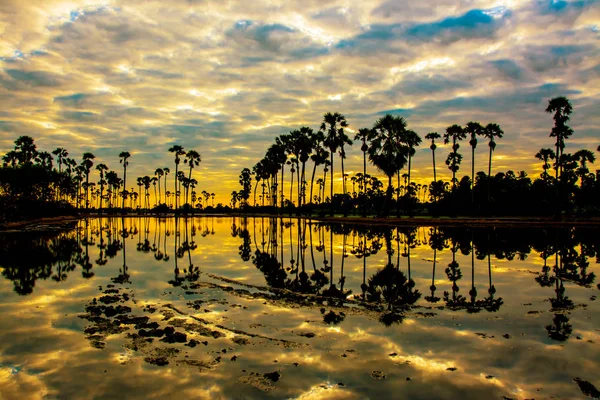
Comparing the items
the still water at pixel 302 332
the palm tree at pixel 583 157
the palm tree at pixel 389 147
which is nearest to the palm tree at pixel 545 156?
the palm tree at pixel 583 157

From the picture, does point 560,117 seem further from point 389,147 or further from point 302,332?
point 302,332

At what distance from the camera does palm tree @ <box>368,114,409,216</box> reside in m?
71.2

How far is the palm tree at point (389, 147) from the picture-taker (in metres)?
71.2

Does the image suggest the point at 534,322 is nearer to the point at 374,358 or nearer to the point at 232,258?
the point at 374,358

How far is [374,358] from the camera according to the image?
8.50 m

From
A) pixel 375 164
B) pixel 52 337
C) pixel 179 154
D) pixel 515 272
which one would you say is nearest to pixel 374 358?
pixel 52 337

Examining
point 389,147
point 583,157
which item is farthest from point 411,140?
point 583,157

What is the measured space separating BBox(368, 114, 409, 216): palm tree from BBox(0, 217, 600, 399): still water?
5153 cm

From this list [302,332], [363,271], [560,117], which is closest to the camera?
[302,332]

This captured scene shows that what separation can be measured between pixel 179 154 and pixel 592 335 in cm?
12914

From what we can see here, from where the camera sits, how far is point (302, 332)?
10.5 metres

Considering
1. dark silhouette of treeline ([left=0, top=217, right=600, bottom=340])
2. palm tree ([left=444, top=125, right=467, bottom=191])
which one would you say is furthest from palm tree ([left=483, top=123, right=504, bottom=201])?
dark silhouette of treeline ([left=0, top=217, right=600, bottom=340])

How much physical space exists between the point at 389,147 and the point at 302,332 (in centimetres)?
6472

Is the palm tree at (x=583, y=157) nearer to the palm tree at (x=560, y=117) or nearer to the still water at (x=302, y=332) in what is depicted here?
the palm tree at (x=560, y=117)
